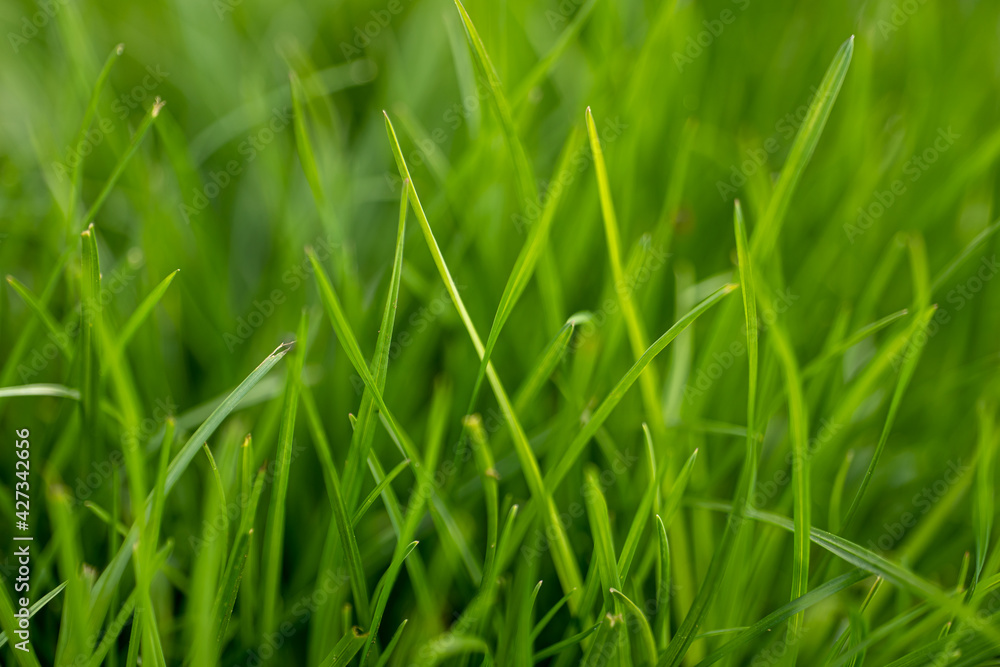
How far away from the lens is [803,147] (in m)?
0.56

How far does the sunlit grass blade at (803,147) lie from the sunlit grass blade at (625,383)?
0.11m

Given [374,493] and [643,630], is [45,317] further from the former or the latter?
[643,630]

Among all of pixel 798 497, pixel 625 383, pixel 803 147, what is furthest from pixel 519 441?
pixel 803 147

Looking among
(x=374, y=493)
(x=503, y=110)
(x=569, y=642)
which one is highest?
(x=503, y=110)

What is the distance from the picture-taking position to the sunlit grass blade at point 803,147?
0.53 metres

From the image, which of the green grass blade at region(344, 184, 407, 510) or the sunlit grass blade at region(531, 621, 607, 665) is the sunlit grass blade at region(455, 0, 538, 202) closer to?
the green grass blade at region(344, 184, 407, 510)

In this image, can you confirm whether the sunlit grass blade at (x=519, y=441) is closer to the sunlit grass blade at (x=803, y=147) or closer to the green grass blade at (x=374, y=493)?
the green grass blade at (x=374, y=493)

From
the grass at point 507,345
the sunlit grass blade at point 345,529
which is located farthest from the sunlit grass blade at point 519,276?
the sunlit grass blade at point 345,529

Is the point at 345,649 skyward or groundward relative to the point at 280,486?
groundward

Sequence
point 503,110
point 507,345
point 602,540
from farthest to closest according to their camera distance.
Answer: point 507,345 < point 503,110 < point 602,540

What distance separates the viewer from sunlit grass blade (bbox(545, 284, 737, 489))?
481 millimetres

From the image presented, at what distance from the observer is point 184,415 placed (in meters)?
0.71

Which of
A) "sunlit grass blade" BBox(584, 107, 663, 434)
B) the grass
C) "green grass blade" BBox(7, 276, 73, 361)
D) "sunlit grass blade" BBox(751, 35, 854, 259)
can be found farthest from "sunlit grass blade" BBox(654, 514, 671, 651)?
"green grass blade" BBox(7, 276, 73, 361)

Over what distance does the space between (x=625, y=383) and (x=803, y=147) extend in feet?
0.80
